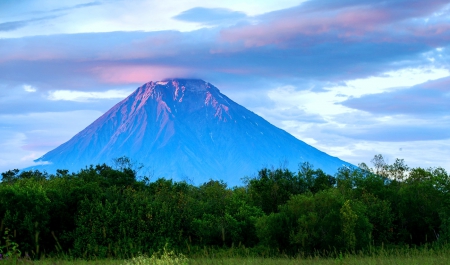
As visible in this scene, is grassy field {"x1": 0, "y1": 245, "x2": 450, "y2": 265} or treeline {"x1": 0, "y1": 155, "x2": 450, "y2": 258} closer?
grassy field {"x1": 0, "y1": 245, "x2": 450, "y2": 265}

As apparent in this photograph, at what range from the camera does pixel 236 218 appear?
1610 inches

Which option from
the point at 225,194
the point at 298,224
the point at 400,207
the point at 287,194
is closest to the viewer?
the point at 298,224

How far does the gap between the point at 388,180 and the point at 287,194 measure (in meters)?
11.0

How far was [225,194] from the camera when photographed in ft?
164

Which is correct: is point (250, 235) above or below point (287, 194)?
below

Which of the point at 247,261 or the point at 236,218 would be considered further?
the point at 236,218

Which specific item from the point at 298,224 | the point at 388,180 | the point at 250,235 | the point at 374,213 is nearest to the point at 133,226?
the point at 250,235

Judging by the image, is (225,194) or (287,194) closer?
(287,194)

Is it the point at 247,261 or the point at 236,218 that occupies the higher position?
the point at 236,218

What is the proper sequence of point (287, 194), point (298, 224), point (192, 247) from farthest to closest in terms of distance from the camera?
point (287, 194) → point (192, 247) → point (298, 224)

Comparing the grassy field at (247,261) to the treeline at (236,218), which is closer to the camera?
the grassy field at (247,261)

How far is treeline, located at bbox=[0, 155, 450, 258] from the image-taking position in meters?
34.7

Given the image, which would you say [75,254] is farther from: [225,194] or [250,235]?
[225,194]

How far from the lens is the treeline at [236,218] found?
3472cm
